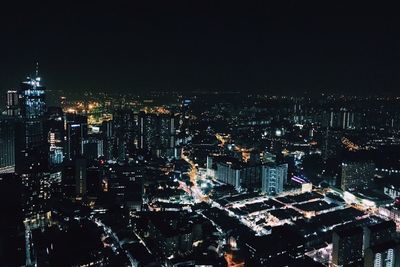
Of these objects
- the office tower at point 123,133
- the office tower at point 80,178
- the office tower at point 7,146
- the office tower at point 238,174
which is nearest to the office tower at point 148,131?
the office tower at point 123,133

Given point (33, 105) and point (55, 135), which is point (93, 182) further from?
point (33, 105)

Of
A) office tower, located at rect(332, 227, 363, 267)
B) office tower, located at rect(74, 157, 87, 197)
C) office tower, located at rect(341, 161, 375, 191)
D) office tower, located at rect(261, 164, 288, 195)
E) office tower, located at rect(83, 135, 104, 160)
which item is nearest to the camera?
office tower, located at rect(332, 227, 363, 267)

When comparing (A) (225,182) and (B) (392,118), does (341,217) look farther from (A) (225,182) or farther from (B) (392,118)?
(B) (392,118)

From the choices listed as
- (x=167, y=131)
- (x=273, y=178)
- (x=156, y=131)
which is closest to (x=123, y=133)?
(x=156, y=131)

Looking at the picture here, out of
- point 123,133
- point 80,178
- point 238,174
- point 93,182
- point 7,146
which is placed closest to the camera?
point 80,178

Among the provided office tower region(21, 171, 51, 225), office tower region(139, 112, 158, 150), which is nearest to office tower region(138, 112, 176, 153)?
office tower region(139, 112, 158, 150)

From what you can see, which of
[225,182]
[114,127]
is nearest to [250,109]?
[114,127]

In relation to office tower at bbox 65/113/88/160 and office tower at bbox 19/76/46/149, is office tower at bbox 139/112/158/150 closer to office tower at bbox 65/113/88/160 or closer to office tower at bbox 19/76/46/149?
office tower at bbox 65/113/88/160
